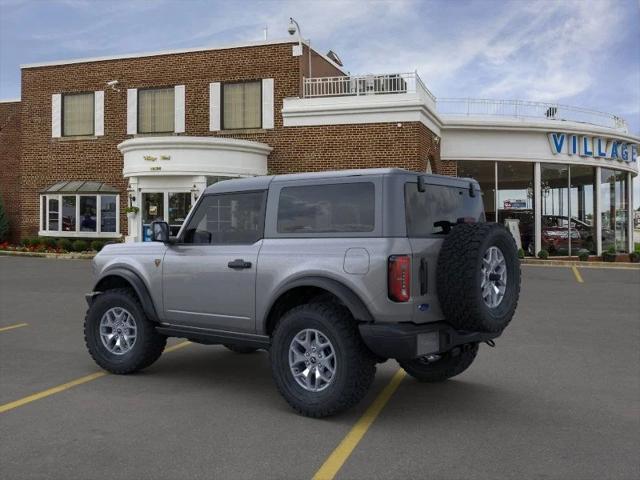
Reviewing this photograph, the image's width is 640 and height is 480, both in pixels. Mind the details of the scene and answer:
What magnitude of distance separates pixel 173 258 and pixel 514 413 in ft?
11.4

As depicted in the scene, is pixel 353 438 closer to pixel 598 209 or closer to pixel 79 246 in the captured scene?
pixel 79 246

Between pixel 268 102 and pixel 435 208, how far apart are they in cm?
1934

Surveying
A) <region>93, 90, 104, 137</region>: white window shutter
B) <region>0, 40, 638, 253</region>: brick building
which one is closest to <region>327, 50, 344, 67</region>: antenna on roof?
<region>0, 40, 638, 253</region>: brick building

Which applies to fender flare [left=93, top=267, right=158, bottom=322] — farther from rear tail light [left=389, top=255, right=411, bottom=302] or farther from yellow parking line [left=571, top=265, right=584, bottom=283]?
yellow parking line [left=571, top=265, right=584, bottom=283]

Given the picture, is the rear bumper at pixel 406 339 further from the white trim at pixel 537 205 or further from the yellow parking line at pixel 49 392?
the white trim at pixel 537 205

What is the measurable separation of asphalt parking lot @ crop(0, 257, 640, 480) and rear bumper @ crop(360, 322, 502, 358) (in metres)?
0.61

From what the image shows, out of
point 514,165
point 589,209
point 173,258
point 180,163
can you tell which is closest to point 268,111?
point 180,163

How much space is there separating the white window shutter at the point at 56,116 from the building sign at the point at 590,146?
66.3 ft

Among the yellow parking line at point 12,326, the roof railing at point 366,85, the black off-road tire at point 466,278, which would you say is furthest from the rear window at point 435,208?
the roof railing at point 366,85

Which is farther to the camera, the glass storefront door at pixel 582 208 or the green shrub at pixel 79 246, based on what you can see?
the glass storefront door at pixel 582 208

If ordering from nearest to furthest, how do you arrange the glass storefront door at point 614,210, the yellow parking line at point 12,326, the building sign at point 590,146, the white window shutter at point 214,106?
the yellow parking line at point 12,326 → the white window shutter at point 214,106 → the building sign at point 590,146 → the glass storefront door at point 614,210

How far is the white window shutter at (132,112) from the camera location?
25.9 metres

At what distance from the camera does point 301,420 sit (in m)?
5.19

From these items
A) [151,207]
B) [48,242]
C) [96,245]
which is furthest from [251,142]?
[48,242]
